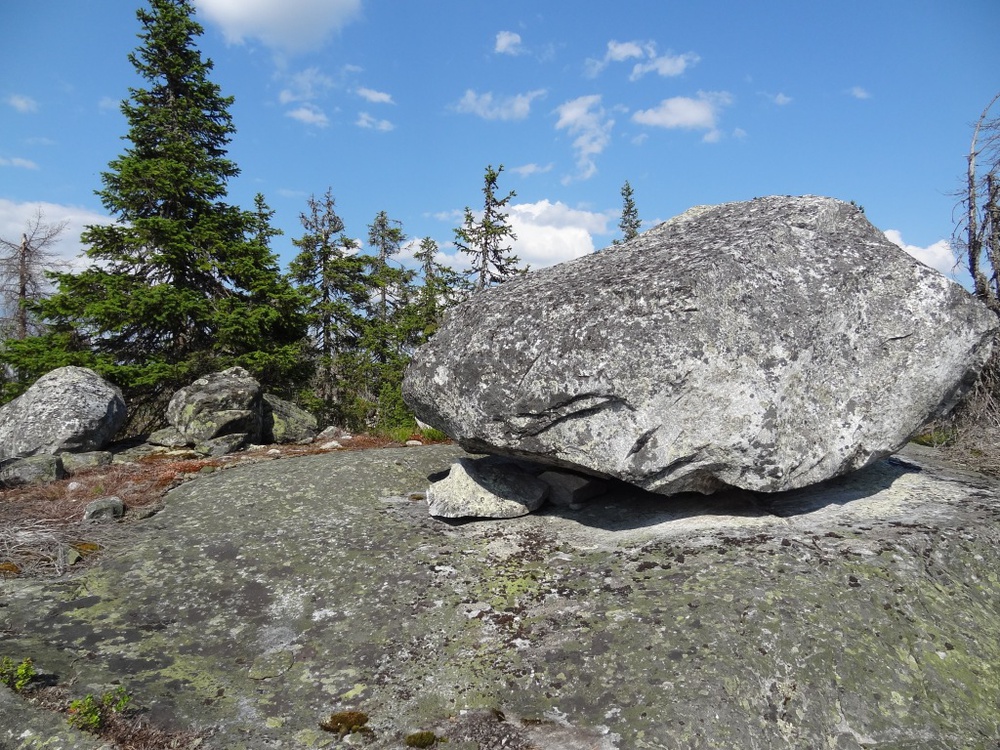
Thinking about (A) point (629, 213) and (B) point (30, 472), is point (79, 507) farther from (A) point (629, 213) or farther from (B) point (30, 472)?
(A) point (629, 213)

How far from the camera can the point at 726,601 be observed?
5.93m

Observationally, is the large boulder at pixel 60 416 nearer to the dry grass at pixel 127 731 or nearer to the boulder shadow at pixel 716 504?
the dry grass at pixel 127 731

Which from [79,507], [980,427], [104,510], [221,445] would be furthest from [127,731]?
[980,427]

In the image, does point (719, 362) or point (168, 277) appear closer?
point (719, 362)

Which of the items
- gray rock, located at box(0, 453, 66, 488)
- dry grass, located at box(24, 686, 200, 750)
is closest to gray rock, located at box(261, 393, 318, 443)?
gray rock, located at box(0, 453, 66, 488)

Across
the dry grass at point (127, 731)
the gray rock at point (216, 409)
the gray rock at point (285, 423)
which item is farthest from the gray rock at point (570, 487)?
the gray rock at point (285, 423)

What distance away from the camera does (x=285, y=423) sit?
52.4 ft

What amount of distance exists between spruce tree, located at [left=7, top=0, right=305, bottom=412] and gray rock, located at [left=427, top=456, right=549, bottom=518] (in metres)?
10.2

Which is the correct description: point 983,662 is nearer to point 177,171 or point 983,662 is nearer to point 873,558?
point 873,558

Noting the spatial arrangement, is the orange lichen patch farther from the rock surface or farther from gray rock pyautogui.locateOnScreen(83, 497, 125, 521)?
gray rock pyautogui.locateOnScreen(83, 497, 125, 521)

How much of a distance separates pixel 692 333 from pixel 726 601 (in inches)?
109

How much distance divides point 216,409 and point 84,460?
2813mm

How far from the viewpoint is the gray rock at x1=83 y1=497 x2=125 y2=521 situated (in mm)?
9000

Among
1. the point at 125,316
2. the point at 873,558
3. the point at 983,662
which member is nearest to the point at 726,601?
the point at 873,558
